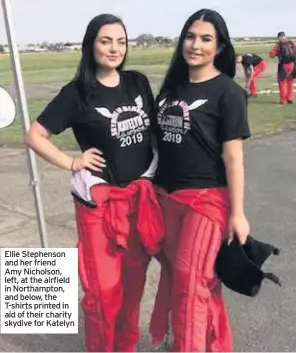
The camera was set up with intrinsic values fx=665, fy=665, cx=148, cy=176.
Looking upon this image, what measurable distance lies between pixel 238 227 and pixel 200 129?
19.3 inches

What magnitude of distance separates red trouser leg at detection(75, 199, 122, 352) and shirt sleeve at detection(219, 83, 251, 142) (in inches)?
28.2

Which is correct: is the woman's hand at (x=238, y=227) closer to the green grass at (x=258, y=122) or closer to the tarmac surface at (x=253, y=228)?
the tarmac surface at (x=253, y=228)

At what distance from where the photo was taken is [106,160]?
3.23m

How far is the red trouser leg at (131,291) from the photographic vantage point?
3377 mm

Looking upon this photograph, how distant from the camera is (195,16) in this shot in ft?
10.2

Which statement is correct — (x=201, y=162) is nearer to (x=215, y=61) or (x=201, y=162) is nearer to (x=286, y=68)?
(x=215, y=61)

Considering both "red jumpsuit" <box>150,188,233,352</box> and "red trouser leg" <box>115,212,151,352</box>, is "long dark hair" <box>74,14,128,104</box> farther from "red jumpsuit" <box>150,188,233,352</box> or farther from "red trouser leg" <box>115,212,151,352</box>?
"red trouser leg" <box>115,212,151,352</box>

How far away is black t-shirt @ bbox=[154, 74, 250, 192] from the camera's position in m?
3.02

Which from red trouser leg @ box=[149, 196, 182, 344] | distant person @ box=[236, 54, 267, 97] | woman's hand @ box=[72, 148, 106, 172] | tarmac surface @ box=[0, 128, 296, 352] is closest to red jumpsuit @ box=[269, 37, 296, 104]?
distant person @ box=[236, 54, 267, 97]

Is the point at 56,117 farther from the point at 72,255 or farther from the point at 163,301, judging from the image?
the point at 163,301

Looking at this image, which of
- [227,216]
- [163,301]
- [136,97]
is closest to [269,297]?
[163,301]

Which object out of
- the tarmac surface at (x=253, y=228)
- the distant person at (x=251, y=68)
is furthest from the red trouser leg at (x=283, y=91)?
the tarmac surface at (x=253, y=228)

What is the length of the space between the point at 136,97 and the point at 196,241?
2.47 feet

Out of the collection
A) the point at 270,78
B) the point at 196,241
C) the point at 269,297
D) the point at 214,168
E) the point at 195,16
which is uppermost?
the point at 195,16
